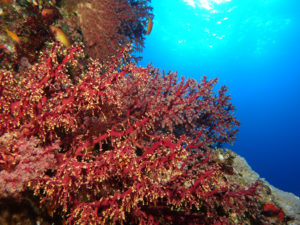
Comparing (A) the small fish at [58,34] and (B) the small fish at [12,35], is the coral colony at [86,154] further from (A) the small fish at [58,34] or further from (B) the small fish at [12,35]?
(A) the small fish at [58,34]

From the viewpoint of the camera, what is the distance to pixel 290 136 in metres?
97.9

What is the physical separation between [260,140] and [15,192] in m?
130

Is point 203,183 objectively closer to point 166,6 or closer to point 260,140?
point 166,6

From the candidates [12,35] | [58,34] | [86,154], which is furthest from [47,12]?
[86,154]

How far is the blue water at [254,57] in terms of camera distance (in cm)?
3073

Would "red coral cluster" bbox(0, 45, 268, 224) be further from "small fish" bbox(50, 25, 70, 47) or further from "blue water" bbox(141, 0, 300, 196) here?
"blue water" bbox(141, 0, 300, 196)

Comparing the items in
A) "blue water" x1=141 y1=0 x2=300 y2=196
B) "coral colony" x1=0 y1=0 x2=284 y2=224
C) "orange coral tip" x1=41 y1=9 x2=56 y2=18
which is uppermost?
"blue water" x1=141 y1=0 x2=300 y2=196

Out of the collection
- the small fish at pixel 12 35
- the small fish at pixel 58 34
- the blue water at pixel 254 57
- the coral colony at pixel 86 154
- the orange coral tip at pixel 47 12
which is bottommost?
the coral colony at pixel 86 154

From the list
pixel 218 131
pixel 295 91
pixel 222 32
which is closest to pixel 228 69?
pixel 222 32

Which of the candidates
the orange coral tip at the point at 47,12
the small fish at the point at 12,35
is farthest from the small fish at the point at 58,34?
the small fish at the point at 12,35

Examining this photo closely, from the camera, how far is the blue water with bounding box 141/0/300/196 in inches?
1210

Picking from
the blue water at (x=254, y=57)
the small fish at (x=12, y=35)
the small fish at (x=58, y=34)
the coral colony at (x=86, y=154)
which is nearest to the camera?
the coral colony at (x=86, y=154)

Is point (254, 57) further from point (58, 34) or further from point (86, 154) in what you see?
point (86, 154)

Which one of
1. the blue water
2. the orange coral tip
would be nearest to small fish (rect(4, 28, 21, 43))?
the orange coral tip
